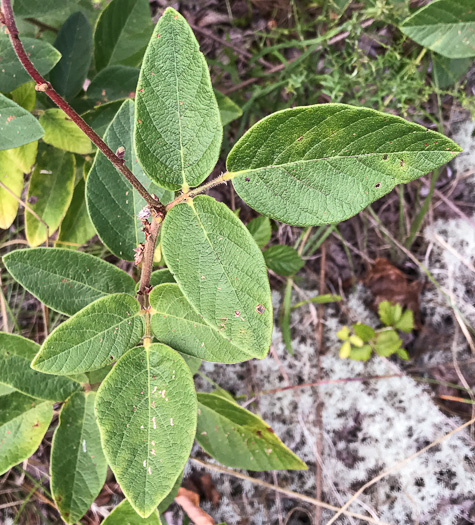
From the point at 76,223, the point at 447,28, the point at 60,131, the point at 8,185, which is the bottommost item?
the point at 76,223

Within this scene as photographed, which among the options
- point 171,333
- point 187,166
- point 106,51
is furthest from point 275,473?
point 106,51

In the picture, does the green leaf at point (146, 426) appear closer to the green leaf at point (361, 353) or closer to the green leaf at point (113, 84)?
the green leaf at point (113, 84)

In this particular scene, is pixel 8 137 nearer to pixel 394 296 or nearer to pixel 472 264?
pixel 394 296

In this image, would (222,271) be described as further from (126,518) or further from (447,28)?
(447,28)

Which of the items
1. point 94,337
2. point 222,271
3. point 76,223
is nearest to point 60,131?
point 76,223

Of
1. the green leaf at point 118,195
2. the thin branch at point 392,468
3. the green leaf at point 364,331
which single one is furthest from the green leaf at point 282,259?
the thin branch at point 392,468

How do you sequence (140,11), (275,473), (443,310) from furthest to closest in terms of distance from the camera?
(443,310), (275,473), (140,11)
